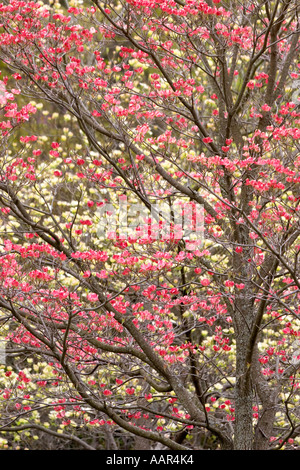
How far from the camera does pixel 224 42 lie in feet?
17.4

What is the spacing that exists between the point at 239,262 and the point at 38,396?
14.3ft

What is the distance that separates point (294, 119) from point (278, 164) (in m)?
1.64

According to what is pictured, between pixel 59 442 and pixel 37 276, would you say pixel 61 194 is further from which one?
pixel 37 276

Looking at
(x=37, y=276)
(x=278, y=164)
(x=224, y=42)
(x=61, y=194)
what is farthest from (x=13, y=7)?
(x=61, y=194)

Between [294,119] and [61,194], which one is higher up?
[61,194]

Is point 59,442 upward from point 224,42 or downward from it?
downward
